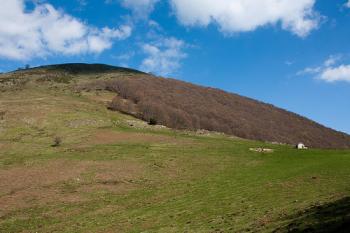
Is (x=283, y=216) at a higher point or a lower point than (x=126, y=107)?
lower

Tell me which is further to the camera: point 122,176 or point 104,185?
point 122,176

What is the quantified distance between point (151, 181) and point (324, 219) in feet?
75.3

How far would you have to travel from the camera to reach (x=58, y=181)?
41.5 metres

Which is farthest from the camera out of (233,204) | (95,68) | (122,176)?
(95,68)

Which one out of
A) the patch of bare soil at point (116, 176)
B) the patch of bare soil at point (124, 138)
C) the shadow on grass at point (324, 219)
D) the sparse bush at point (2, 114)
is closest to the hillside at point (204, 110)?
the patch of bare soil at point (124, 138)

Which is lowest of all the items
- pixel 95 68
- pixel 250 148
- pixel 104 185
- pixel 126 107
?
pixel 104 185

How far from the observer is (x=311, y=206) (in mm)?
26000

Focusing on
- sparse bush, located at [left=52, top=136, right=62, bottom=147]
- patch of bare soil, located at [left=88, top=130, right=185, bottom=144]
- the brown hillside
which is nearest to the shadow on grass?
patch of bare soil, located at [left=88, top=130, right=185, bottom=144]

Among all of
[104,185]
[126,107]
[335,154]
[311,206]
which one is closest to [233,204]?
[311,206]

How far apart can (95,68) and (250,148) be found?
9152 centimetres

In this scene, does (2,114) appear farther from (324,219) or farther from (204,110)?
(324,219)

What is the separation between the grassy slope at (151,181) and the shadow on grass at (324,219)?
0.11 metres

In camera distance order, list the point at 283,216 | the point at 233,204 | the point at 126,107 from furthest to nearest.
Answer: the point at 126,107 → the point at 233,204 → the point at 283,216

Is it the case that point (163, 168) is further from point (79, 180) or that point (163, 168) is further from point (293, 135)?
point (293, 135)
